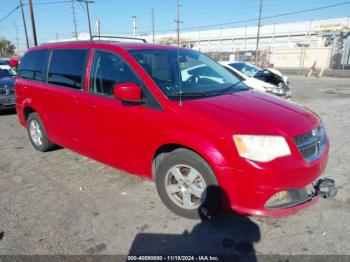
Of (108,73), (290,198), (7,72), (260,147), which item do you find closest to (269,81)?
(108,73)

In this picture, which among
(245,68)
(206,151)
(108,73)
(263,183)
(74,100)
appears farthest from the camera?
(245,68)

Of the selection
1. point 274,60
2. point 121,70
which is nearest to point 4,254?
point 121,70

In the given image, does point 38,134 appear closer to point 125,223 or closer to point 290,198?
point 125,223

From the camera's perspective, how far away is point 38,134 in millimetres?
5242

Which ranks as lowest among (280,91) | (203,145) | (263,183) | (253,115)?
(280,91)

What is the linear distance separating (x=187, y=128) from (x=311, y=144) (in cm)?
122

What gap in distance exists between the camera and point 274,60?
39.2m

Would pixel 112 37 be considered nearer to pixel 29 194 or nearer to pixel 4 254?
pixel 29 194

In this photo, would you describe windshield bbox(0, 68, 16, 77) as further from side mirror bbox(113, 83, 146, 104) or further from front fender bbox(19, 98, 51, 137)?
side mirror bbox(113, 83, 146, 104)

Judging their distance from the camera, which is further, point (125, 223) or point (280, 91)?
point (280, 91)

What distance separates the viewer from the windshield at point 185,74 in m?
3.37

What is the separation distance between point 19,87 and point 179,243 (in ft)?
13.9

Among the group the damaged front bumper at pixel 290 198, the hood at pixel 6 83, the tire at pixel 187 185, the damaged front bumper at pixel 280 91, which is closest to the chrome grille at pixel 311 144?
the damaged front bumper at pixel 290 198

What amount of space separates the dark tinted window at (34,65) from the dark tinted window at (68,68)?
0.28 metres
